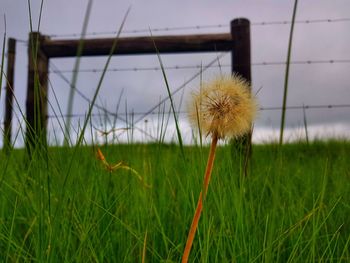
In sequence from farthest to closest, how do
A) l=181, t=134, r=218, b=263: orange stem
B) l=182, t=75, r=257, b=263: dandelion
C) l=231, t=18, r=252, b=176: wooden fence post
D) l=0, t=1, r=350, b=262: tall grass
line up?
l=231, t=18, r=252, b=176: wooden fence post
l=0, t=1, r=350, b=262: tall grass
l=182, t=75, r=257, b=263: dandelion
l=181, t=134, r=218, b=263: orange stem

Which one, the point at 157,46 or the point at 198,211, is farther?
the point at 157,46

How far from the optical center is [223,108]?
0.85 meters

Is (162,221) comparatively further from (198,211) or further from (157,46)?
(157,46)

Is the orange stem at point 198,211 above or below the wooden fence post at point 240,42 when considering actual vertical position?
below


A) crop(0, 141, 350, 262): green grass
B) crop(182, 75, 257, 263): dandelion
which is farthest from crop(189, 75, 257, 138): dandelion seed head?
crop(0, 141, 350, 262): green grass

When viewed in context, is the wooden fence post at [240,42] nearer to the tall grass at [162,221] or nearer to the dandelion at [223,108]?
the tall grass at [162,221]

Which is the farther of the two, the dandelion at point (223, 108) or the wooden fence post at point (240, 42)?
the wooden fence post at point (240, 42)

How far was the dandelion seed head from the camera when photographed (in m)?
0.84

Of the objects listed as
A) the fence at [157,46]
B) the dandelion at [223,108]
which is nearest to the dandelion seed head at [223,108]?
the dandelion at [223,108]

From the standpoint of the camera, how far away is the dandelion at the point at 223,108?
2.74 ft

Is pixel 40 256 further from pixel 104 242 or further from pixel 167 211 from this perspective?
pixel 167 211

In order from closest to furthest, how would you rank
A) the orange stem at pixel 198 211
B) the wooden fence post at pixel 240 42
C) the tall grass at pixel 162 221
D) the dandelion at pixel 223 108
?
the orange stem at pixel 198 211 → the dandelion at pixel 223 108 → the tall grass at pixel 162 221 → the wooden fence post at pixel 240 42

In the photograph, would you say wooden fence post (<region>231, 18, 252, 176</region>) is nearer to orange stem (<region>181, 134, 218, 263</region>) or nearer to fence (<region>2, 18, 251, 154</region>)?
fence (<region>2, 18, 251, 154</region>)

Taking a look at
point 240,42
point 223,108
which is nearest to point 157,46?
point 240,42
